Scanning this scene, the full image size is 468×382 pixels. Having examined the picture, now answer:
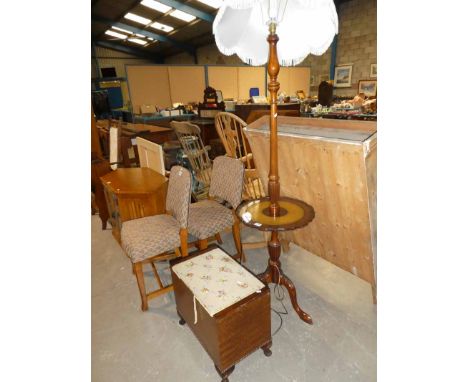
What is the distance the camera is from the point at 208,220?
7.21 feet

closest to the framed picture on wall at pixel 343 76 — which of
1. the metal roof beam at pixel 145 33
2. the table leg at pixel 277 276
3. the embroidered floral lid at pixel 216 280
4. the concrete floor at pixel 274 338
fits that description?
the metal roof beam at pixel 145 33

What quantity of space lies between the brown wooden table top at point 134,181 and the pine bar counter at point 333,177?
92cm

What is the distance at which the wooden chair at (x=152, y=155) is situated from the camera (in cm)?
271

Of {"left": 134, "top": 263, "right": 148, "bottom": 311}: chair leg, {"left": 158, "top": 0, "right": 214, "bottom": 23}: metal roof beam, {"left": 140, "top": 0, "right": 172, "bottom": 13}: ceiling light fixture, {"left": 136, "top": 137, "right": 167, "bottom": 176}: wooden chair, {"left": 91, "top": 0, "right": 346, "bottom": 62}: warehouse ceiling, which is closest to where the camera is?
{"left": 134, "top": 263, "right": 148, "bottom": 311}: chair leg

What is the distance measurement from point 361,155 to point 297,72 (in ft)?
27.2

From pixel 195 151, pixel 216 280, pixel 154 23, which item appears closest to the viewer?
pixel 216 280

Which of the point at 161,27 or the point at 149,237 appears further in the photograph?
the point at 161,27

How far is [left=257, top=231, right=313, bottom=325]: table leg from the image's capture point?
Answer: 1.85m

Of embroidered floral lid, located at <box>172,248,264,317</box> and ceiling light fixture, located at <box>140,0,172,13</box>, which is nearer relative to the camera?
embroidered floral lid, located at <box>172,248,264,317</box>

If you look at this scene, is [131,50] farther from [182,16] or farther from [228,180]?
[228,180]

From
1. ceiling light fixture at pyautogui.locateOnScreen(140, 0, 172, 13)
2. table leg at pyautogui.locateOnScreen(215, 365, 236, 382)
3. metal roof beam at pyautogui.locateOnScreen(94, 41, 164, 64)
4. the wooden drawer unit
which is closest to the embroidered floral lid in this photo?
the wooden drawer unit

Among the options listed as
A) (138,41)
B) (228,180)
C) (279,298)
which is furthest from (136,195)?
(138,41)

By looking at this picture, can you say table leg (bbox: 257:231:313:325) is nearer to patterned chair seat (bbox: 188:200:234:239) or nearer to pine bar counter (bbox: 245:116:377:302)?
pine bar counter (bbox: 245:116:377:302)

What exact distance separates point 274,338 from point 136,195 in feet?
4.69
